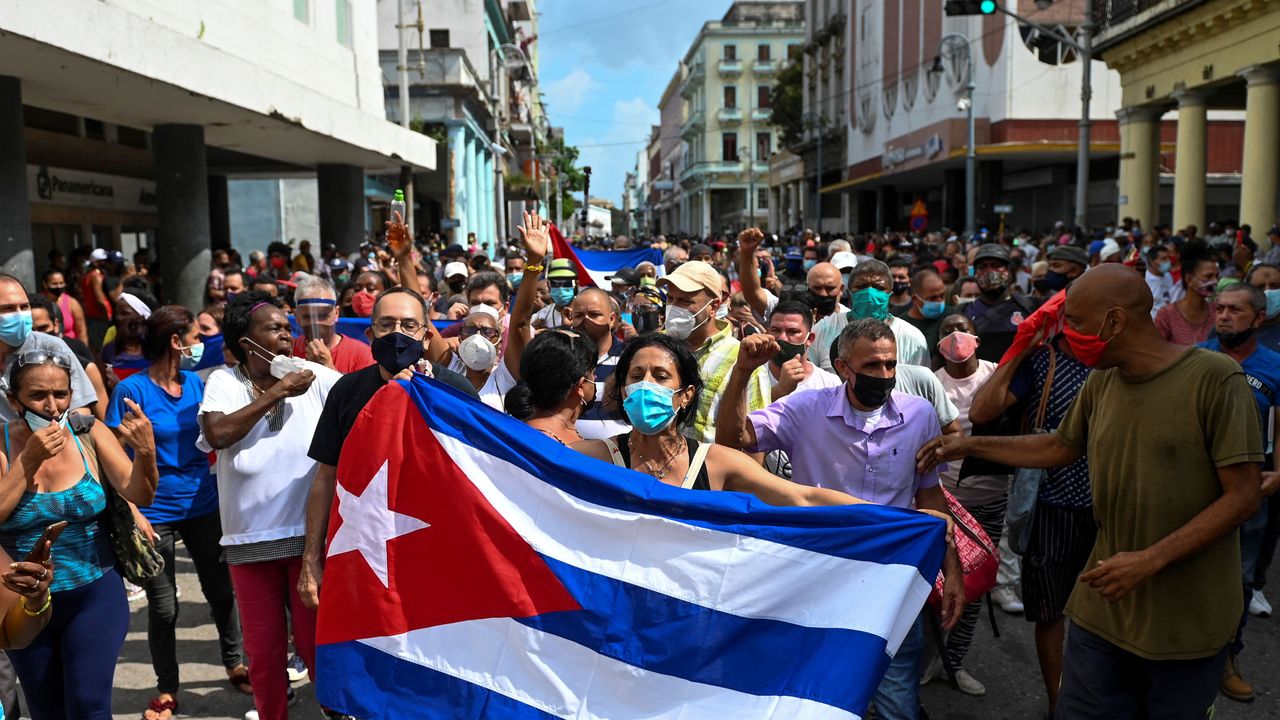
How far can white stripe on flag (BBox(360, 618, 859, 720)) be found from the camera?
3.24m

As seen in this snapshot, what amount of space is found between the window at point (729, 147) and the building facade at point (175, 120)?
241ft

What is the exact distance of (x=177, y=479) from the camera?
203 inches

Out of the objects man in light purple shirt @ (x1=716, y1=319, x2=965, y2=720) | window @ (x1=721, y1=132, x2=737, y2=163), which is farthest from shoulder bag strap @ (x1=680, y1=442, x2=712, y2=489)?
window @ (x1=721, y1=132, x2=737, y2=163)

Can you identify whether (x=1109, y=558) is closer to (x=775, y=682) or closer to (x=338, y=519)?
(x=775, y=682)

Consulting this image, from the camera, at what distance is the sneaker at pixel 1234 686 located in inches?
198

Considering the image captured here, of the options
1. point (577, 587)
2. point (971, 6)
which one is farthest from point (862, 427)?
point (971, 6)

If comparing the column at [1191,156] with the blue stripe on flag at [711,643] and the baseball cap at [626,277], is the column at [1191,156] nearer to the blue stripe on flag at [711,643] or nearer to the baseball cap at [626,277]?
the baseball cap at [626,277]

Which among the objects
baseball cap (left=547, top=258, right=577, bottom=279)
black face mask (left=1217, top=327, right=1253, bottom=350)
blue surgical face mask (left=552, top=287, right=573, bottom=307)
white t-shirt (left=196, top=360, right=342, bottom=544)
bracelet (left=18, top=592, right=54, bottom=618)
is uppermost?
baseball cap (left=547, top=258, right=577, bottom=279)

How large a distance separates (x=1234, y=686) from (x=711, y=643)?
3165 mm

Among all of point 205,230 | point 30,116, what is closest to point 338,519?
point 205,230

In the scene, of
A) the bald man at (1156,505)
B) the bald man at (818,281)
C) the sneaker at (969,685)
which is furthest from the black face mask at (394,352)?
the sneaker at (969,685)

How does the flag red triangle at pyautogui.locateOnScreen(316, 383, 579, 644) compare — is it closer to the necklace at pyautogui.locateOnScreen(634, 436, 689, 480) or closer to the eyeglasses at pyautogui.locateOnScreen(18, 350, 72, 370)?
the necklace at pyautogui.locateOnScreen(634, 436, 689, 480)

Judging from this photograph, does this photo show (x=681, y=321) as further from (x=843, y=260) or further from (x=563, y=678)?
(x=843, y=260)

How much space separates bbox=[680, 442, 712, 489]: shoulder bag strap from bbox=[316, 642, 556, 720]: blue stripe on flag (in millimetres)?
864
